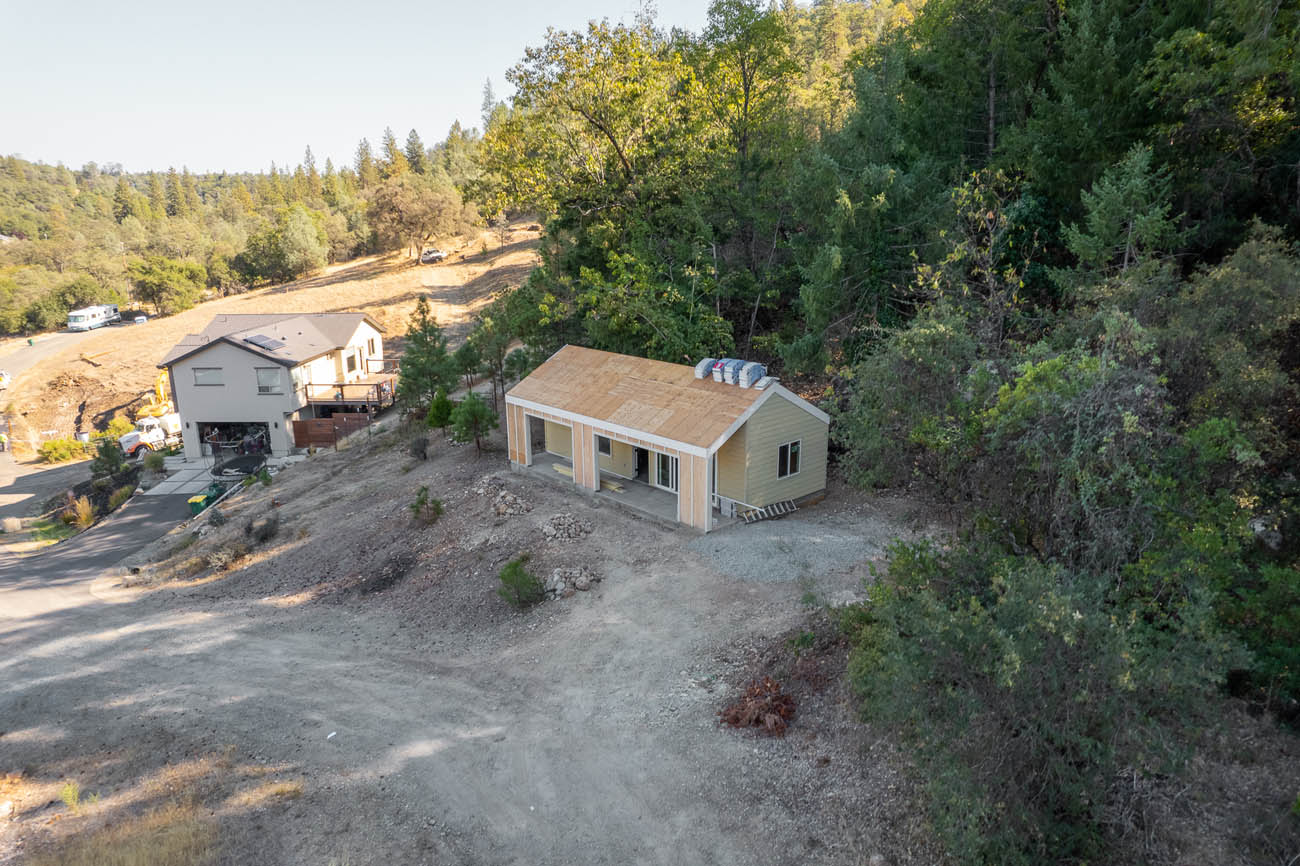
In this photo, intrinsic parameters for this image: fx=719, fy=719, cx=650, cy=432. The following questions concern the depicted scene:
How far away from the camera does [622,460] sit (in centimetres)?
2241

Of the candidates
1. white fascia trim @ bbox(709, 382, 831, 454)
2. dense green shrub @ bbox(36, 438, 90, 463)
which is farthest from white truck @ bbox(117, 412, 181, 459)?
white fascia trim @ bbox(709, 382, 831, 454)

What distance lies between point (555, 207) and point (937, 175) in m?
14.4

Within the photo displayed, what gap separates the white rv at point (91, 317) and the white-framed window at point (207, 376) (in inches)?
1915

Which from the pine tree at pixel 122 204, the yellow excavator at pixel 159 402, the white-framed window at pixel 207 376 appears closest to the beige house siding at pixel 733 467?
the white-framed window at pixel 207 376

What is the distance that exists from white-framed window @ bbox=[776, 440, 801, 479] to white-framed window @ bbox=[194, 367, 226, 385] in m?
30.1

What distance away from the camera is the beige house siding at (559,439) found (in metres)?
23.8

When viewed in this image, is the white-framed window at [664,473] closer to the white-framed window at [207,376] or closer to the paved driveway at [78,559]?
the paved driveway at [78,559]

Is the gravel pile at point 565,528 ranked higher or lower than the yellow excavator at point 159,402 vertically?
higher

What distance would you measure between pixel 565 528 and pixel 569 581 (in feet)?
8.25

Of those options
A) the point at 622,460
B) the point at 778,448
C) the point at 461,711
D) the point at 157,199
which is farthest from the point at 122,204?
the point at 461,711

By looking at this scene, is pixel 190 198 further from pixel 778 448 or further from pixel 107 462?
pixel 778 448

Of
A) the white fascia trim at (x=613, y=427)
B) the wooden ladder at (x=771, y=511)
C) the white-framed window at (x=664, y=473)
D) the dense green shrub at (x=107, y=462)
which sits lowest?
the dense green shrub at (x=107, y=462)

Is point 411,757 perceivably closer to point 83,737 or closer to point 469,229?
point 83,737

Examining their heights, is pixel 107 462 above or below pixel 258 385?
below
